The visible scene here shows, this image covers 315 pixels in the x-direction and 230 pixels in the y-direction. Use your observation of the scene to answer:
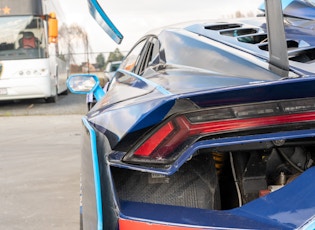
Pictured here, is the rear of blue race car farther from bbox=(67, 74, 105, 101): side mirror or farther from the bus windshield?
the bus windshield

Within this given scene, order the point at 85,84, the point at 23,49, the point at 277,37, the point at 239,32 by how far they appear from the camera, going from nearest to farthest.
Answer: the point at 277,37 < the point at 239,32 < the point at 85,84 < the point at 23,49

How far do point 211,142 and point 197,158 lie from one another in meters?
0.32

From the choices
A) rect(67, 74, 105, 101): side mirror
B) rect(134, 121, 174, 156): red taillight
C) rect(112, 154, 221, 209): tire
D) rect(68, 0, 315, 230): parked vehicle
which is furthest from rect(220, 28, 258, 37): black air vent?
rect(67, 74, 105, 101): side mirror

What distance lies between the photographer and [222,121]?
5.34 ft

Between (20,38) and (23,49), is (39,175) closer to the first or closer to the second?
(23,49)

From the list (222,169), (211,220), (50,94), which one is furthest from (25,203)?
(50,94)

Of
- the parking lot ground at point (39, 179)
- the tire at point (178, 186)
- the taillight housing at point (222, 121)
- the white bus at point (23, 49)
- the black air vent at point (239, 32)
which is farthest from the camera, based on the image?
the white bus at point (23, 49)

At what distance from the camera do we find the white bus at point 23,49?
12438 mm

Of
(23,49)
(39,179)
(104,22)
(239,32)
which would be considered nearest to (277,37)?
(239,32)

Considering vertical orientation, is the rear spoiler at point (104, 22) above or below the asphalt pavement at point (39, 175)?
above

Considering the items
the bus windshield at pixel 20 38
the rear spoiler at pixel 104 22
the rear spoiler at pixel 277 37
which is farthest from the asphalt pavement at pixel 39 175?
the rear spoiler at pixel 277 37

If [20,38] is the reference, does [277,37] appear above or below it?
above

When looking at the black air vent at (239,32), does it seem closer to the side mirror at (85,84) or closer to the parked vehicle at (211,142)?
the parked vehicle at (211,142)

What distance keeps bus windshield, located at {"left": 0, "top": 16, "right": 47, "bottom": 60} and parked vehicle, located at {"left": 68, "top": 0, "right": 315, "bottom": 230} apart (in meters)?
11.1
